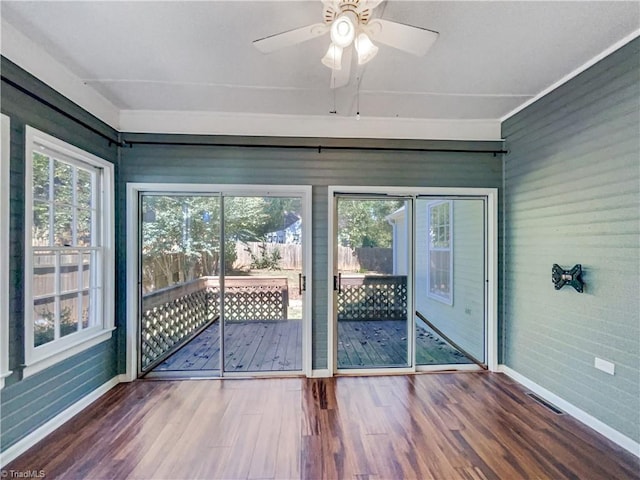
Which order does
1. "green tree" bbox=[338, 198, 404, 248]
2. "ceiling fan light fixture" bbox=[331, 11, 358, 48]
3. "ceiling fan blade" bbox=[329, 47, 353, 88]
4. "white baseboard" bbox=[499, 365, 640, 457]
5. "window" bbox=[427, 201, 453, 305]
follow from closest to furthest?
1. "ceiling fan light fixture" bbox=[331, 11, 358, 48]
2. "ceiling fan blade" bbox=[329, 47, 353, 88]
3. "white baseboard" bbox=[499, 365, 640, 457]
4. "green tree" bbox=[338, 198, 404, 248]
5. "window" bbox=[427, 201, 453, 305]

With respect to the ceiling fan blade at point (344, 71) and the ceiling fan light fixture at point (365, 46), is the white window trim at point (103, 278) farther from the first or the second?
the ceiling fan light fixture at point (365, 46)

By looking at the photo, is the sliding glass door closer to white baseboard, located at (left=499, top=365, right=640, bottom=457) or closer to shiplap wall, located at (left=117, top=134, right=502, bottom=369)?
shiplap wall, located at (left=117, top=134, right=502, bottom=369)

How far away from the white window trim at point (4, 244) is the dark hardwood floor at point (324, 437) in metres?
0.77

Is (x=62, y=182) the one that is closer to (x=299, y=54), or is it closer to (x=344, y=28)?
(x=299, y=54)

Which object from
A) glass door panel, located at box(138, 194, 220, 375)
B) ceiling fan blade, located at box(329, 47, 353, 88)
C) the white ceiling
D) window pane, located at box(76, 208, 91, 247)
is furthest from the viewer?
glass door panel, located at box(138, 194, 220, 375)

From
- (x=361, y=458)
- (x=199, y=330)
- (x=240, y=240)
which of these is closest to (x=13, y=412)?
(x=199, y=330)

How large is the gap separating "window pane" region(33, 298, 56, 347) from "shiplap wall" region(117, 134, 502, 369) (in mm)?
819

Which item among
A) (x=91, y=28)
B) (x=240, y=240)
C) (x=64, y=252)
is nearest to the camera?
(x=91, y=28)

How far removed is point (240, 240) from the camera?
347 centimetres

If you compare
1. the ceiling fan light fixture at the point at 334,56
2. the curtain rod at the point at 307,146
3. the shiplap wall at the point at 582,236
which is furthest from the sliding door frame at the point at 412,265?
the ceiling fan light fixture at the point at 334,56

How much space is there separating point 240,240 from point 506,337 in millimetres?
3270

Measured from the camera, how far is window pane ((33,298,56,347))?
2377 millimetres

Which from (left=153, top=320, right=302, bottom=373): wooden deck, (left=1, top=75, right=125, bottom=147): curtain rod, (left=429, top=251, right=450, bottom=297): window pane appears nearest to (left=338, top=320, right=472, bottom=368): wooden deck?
(left=153, top=320, right=302, bottom=373): wooden deck

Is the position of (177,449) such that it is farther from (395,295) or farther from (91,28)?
(91,28)
